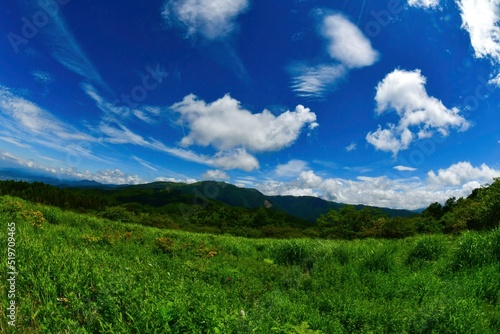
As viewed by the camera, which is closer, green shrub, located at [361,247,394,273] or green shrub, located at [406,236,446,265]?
green shrub, located at [361,247,394,273]

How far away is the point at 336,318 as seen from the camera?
5.86 meters

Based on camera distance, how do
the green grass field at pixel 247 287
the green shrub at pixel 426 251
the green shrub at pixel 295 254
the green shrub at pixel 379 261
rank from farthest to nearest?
the green shrub at pixel 295 254 < the green shrub at pixel 426 251 < the green shrub at pixel 379 261 < the green grass field at pixel 247 287

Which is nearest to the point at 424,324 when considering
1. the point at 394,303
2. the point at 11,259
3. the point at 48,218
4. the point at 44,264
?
the point at 394,303

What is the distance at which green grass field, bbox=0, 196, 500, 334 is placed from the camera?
13.6 ft

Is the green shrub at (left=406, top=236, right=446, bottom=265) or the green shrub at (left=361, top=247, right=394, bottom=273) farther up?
the green shrub at (left=406, top=236, right=446, bottom=265)

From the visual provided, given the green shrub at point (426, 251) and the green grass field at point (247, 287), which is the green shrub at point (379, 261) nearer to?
the green grass field at point (247, 287)

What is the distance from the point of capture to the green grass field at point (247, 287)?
4.15 m

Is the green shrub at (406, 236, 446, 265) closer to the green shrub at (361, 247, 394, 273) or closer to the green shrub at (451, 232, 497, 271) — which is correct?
the green shrub at (451, 232, 497, 271)

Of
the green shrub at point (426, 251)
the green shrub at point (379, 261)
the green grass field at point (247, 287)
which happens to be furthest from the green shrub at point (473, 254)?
Answer: the green shrub at point (379, 261)

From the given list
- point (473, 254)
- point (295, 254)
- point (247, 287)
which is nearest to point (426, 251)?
point (473, 254)

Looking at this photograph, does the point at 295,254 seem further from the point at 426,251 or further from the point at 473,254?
the point at 473,254

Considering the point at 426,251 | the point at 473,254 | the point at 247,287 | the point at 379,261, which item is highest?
the point at 473,254

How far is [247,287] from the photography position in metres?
7.78

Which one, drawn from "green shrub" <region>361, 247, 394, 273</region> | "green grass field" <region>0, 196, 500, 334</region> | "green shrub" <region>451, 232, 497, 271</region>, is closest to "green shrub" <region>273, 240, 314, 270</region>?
"green grass field" <region>0, 196, 500, 334</region>
